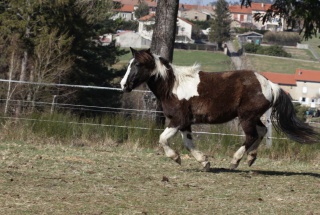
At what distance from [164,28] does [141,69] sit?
5.41 metres

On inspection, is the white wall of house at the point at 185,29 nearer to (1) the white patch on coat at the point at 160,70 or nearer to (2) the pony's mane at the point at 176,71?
(2) the pony's mane at the point at 176,71

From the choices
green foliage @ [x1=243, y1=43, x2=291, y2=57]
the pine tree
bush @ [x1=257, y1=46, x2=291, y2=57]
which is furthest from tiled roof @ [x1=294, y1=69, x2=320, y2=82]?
the pine tree

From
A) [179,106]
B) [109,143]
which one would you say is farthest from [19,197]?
[109,143]

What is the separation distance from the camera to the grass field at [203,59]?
69062 millimetres

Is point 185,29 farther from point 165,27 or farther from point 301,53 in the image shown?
point 165,27

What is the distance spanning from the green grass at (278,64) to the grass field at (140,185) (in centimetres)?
6283

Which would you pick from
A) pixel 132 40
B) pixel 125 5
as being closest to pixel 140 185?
pixel 132 40

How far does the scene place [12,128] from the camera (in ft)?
53.0

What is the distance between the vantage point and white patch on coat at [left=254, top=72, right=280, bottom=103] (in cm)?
1182

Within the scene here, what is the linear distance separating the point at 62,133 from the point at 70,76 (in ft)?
76.4

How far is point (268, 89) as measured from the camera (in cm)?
1188

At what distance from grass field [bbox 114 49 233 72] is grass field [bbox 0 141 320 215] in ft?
178

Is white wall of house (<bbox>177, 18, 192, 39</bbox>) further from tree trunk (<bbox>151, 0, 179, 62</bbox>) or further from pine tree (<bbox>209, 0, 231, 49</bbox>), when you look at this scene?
tree trunk (<bbox>151, 0, 179, 62</bbox>)

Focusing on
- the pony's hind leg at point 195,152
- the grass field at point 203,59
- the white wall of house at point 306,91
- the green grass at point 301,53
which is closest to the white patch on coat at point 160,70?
the pony's hind leg at point 195,152
